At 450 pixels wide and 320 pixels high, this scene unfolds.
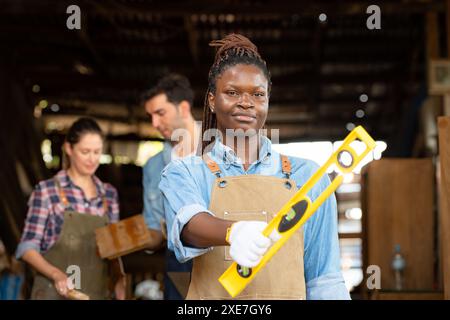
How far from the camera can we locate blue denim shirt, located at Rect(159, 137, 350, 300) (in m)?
2.34

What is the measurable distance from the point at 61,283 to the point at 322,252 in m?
2.32

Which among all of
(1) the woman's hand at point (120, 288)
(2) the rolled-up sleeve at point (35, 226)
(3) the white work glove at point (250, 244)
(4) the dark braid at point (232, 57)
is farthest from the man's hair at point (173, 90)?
(3) the white work glove at point (250, 244)

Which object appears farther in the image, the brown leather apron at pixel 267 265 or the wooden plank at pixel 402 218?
the wooden plank at pixel 402 218

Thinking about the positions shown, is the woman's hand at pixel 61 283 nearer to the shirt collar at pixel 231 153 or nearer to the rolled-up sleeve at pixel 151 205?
the rolled-up sleeve at pixel 151 205

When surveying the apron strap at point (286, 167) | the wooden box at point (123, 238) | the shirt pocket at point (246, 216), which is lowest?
the wooden box at point (123, 238)

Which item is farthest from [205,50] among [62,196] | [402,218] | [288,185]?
[288,185]

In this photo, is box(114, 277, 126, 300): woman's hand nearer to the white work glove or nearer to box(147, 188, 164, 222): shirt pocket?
box(147, 188, 164, 222): shirt pocket

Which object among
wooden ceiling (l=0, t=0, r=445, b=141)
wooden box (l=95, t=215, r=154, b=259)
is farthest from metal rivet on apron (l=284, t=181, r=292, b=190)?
wooden ceiling (l=0, t=0, r=445, b=141)

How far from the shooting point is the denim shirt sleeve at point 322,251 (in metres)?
2.37

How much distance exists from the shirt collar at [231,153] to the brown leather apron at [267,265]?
9 centimetres

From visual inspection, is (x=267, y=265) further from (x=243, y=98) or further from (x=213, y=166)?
(x=243, y=98)

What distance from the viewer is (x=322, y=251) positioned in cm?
238

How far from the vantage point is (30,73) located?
1001cm
